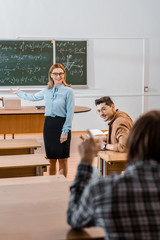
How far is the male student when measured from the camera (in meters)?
3.18

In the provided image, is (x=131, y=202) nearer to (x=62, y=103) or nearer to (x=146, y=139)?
(x=146, y=139)

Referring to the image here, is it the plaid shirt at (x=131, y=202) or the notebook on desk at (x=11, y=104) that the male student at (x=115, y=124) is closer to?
the plaid shirt at (x=131, y=202)

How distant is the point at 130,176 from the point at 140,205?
10cm

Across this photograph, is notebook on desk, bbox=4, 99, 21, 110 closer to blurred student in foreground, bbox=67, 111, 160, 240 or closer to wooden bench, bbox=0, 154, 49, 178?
wooden bench, bbox=0, 154, 49, 178

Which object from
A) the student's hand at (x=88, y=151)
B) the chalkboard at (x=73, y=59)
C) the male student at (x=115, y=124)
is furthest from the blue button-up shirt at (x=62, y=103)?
the chalkboard at (x=73, y=59)

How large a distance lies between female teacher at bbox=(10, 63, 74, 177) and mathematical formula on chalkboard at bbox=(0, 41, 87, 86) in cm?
340

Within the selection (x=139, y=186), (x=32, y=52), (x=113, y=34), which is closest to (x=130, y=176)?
(x=139, y=186)

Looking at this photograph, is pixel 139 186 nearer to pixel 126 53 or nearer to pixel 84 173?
pixel 84 173

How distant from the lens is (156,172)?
1110 mm

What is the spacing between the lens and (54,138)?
385 centimetres

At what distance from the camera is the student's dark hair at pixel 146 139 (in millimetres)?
1097

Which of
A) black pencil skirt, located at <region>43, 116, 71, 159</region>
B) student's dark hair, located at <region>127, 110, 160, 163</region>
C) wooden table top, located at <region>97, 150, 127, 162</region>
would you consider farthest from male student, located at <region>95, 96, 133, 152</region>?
student's dark hair, located at <region>127, 110, 160, 163</region>

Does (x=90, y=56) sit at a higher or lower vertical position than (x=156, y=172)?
higher

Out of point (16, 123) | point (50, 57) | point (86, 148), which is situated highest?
point (50, 57)
